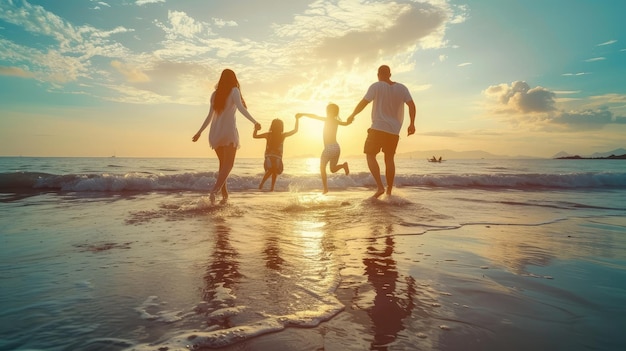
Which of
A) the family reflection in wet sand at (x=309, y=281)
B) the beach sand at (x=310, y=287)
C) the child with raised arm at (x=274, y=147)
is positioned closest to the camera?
the beach sand at (x=310, y=287)

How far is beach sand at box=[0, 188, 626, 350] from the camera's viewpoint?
1.68 m

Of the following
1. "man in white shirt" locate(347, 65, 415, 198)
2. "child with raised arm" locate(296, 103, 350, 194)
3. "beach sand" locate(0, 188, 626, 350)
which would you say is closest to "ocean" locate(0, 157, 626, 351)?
"beach sand" locate(0, 188, 626, 350)

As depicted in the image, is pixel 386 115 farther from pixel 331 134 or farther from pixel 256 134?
pixel 256 134

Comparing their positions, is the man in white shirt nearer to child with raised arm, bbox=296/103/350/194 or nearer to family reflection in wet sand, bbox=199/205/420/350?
child with raised arm, bbox=296/103/350/194

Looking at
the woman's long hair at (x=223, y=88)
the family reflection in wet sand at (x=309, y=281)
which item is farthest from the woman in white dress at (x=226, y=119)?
the family reflection in wet sand at (x=309, y=281)

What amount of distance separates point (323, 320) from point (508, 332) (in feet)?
3.20

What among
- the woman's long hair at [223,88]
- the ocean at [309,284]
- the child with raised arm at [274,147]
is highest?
the woman's long hair at [223,88]

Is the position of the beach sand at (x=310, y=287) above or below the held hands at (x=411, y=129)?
below

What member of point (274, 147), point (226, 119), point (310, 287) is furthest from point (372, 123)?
point (310, 287)

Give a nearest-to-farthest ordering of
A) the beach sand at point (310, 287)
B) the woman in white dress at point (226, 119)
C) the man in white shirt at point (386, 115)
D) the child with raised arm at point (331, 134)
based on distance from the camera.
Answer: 1. the beach sand at point (310, 287)
2. the woman in white dress at point (226, 119)
3. the man in white shirt at point (386, 115)
4. the child with raised arm at point (331, 134)

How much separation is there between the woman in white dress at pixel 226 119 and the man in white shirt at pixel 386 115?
2692mm

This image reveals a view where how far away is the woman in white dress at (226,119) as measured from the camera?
285 inches

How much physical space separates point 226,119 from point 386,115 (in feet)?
12.0

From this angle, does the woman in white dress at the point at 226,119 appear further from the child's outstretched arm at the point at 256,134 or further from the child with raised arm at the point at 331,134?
the child with raised arm at the point at 331,134
